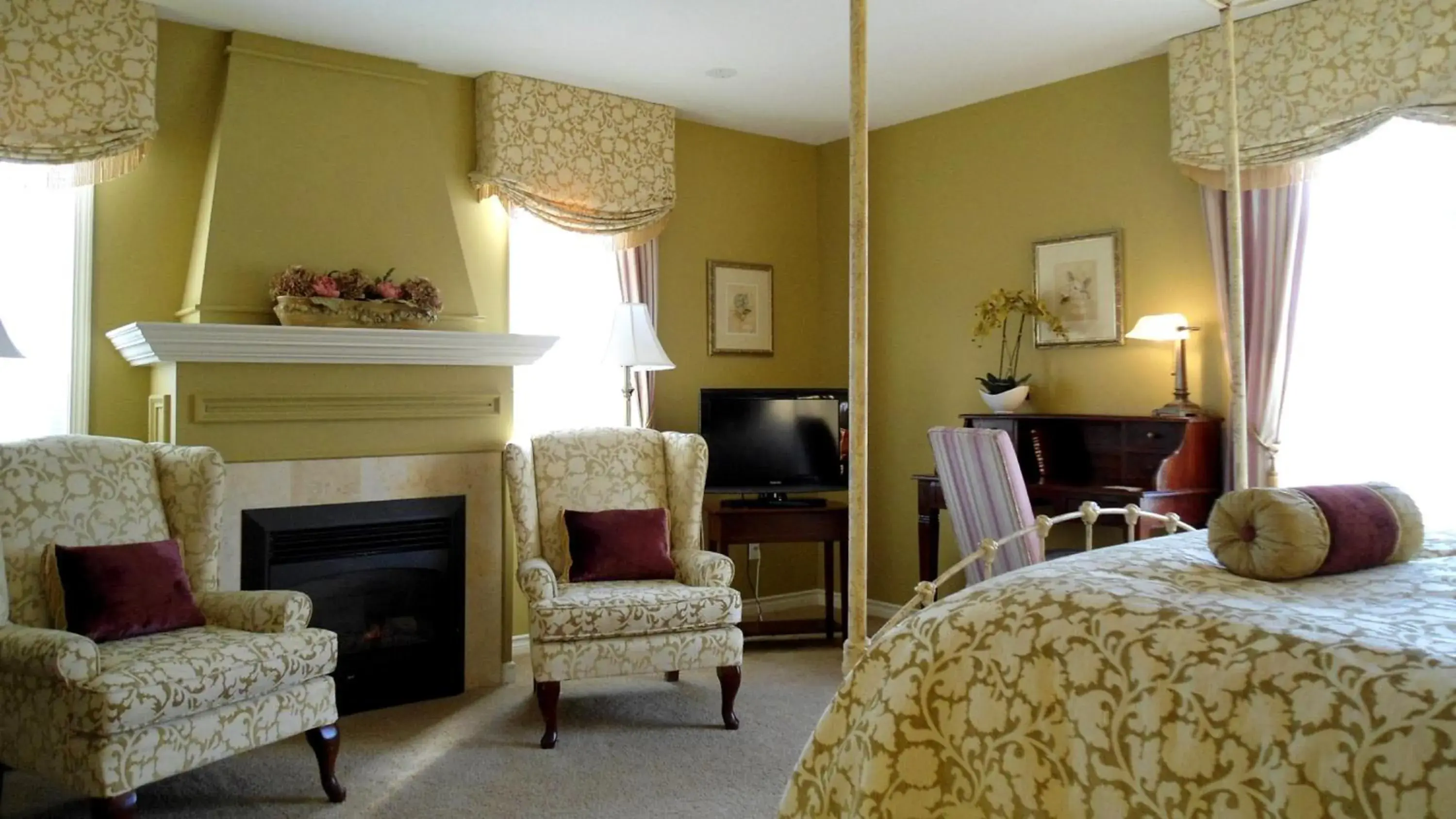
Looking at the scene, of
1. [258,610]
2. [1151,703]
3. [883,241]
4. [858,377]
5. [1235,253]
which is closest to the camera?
[1151,703]

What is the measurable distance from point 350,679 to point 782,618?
2.29m

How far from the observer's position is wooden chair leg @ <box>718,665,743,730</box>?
3.74 metres

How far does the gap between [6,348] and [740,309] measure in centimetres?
333

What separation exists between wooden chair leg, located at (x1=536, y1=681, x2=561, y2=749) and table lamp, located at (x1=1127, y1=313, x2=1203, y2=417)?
2.45 metres

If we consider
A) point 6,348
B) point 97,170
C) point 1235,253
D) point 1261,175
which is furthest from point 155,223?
point 1261,175

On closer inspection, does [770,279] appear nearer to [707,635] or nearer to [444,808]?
[707,635]

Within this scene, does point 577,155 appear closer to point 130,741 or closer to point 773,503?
point 773,503

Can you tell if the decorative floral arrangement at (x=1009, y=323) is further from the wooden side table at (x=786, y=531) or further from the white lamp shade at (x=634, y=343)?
the white lamp shade at (x=634, y=343)

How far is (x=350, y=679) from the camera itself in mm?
3947

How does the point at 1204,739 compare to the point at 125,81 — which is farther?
the point at 125,81

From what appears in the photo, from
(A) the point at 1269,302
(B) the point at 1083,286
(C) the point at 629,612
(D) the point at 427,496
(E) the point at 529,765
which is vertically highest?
(B) the point at 1083,286

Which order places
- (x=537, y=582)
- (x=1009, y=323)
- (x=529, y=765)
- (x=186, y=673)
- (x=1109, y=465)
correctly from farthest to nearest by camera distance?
1. (x=1009, y=323)
2. (x=1109, y=465)
3. (x=537, y=582)
4. (x=529, y=765)
5. (x=186, y=673)

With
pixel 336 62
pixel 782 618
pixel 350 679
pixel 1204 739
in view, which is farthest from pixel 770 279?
pixel 1204 739

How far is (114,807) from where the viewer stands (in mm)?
2557
